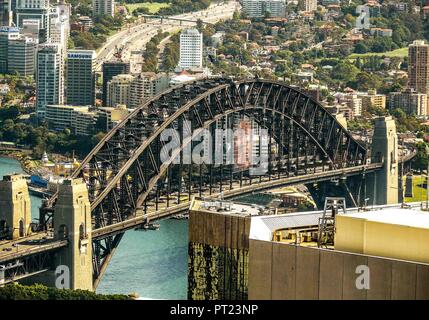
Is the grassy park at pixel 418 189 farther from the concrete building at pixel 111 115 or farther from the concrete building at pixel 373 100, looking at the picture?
the concrete building at pixel 373 100

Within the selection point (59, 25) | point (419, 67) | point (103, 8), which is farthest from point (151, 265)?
point (103, 8)

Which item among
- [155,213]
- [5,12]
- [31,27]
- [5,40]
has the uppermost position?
[5,12]

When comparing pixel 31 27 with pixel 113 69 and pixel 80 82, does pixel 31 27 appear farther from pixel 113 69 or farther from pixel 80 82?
pixel 80 82

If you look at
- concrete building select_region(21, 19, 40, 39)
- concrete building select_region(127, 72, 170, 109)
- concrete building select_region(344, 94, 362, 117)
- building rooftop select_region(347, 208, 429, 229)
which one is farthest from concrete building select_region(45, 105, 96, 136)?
building rooftop select_region(347, 208, 429, 229)

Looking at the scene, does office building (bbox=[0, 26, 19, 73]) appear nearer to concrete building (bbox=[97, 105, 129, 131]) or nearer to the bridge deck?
concrete building (bbox=[97, 105, 129, 131])

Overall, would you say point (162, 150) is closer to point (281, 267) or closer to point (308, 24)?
point (281, 267)

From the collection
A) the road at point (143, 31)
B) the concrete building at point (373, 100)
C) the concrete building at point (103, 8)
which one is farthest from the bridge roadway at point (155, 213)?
the concrete building at point (103, 8)
